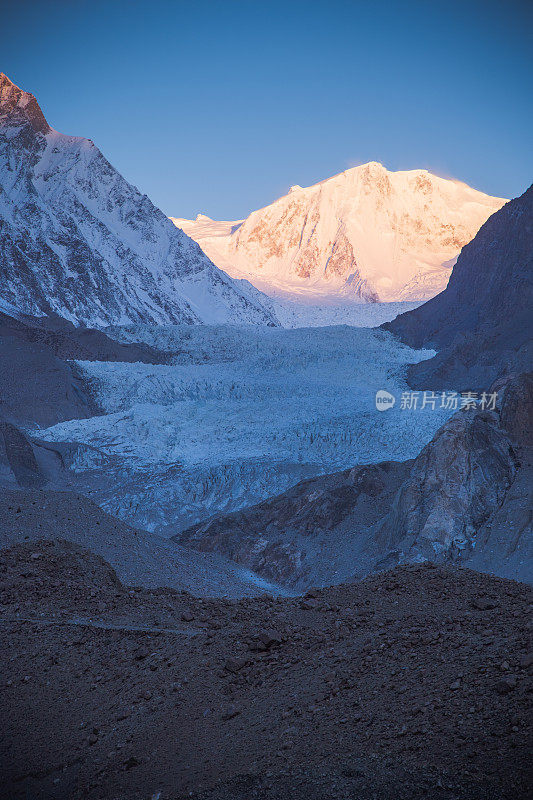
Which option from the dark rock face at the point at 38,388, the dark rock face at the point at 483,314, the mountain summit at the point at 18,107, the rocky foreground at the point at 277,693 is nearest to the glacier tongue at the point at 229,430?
the dark rock face at the point at 38,388

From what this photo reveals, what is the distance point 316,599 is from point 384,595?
610 mm

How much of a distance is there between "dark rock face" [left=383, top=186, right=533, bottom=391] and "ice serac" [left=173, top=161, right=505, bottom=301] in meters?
49.8

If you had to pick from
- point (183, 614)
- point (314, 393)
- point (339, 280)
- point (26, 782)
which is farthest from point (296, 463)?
point (339, 280)

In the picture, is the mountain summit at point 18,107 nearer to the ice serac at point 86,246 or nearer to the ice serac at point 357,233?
the ice serac at point 86,246

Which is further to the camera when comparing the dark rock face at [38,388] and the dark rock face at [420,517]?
the dark rock face at [38,388]

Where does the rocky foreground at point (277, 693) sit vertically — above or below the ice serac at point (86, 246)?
below

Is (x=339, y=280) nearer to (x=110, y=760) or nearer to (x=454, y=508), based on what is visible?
(x=454, y=508)

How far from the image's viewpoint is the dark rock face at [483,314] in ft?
136

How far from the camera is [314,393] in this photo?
118 feet

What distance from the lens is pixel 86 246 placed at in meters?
79.1

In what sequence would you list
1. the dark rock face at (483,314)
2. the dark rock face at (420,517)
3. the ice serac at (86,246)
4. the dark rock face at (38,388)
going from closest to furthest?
the dark rock face at (420,517) < the dark rock face at (38,388) < the dark rock face at (483,314) < the ice serac at (86,246)

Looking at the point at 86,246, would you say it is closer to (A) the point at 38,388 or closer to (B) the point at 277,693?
(A) the point at 38,388

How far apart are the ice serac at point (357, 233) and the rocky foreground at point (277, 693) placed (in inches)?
4031

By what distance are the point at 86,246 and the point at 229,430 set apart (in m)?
54.3
